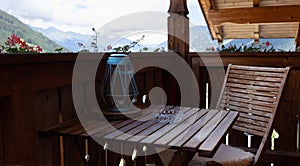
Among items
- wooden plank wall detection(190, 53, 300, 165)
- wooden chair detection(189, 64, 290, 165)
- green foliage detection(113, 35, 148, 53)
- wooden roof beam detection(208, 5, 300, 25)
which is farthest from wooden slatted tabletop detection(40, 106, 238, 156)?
wooden roof beam detection(208, 5, 300, 25)

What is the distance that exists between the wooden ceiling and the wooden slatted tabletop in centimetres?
503

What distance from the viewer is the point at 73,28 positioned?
1732mm

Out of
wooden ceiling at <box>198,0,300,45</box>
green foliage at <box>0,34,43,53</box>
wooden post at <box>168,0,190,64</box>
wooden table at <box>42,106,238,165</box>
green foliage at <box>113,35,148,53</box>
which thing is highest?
wooden ceiling at <box>198,0,300,45</box>

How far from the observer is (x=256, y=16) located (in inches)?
254

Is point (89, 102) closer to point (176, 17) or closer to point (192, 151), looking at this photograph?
point (192, 151)

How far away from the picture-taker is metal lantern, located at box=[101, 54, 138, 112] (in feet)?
5.71

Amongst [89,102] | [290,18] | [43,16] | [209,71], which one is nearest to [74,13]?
[43,16]

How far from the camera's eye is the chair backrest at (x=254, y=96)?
2.06 meters

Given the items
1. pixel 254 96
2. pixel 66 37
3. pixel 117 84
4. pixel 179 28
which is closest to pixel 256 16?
pixel 179 28

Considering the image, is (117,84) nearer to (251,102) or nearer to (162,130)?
(162,130)

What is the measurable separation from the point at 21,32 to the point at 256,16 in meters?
5.81

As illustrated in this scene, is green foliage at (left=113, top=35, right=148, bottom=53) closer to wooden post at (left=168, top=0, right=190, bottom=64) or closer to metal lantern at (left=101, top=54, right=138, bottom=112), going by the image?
metal lantern at (left=101, top=54, right=138, bottom=112)

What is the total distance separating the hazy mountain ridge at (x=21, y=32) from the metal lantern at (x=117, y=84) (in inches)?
12.5

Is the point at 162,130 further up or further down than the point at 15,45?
further down
